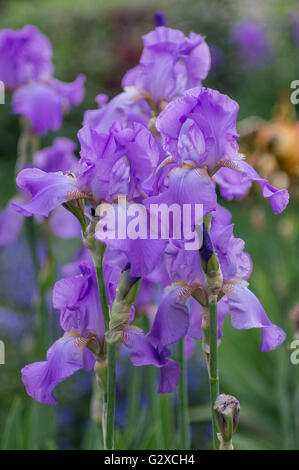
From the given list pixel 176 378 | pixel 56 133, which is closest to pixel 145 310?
pixel 176 378

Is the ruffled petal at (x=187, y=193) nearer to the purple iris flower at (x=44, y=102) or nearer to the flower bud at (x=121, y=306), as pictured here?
the flower bud at (x=121, y=306)

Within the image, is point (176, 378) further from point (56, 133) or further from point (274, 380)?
point (56, 133)

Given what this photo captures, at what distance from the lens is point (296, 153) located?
7.15ft

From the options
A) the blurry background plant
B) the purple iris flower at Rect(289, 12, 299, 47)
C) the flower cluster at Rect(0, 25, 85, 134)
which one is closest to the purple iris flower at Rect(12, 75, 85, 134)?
the flower cluster at Rect(0, 25, 85, 134)

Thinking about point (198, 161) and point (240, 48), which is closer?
point (198, 161)

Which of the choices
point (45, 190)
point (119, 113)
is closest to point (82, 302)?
point (45, 190)

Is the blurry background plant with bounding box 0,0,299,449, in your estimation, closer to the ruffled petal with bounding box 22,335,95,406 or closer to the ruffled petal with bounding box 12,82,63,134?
the ruffled petal with bounding box 22,335,95,406

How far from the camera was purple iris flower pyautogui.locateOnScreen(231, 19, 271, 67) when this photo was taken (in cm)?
702

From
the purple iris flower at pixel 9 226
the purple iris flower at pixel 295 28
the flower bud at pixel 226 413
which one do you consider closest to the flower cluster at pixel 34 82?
the purple iris flower at pixel 9 226

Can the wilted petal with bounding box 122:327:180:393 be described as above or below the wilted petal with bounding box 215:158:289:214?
below

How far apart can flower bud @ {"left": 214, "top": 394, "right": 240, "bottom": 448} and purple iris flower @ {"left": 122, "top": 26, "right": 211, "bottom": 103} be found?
2.00 ft

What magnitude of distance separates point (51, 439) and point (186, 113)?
1003mm

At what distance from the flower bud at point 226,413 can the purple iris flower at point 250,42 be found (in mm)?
6537

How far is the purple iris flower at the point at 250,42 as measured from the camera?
7.02m
